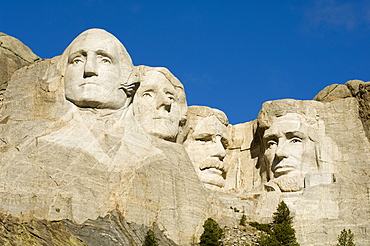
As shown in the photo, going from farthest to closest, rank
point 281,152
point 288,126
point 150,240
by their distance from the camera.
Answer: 1. point 288,126
2. point 281,152
3. point 150,240

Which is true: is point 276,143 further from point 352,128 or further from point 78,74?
point 78,74

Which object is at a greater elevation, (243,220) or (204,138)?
(204,138)

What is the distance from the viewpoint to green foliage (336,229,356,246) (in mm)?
26212

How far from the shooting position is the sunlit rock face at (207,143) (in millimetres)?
30344

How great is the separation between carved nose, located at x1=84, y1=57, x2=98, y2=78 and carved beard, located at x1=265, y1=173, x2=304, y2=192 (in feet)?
21.2

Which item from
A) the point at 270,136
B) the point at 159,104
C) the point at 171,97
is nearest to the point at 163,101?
the point at 159,104

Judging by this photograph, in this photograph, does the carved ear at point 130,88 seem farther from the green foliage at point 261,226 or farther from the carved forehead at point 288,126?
the green foliage at point 261,226

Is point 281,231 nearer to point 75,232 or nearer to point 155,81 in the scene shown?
point 75,232

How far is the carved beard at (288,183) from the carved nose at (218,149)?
1.90 metres

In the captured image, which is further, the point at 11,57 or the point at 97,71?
the point at 11,57

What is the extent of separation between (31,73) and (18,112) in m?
1.41

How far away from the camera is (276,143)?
30328mm

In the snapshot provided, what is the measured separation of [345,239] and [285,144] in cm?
469

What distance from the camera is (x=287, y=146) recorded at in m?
30.0
